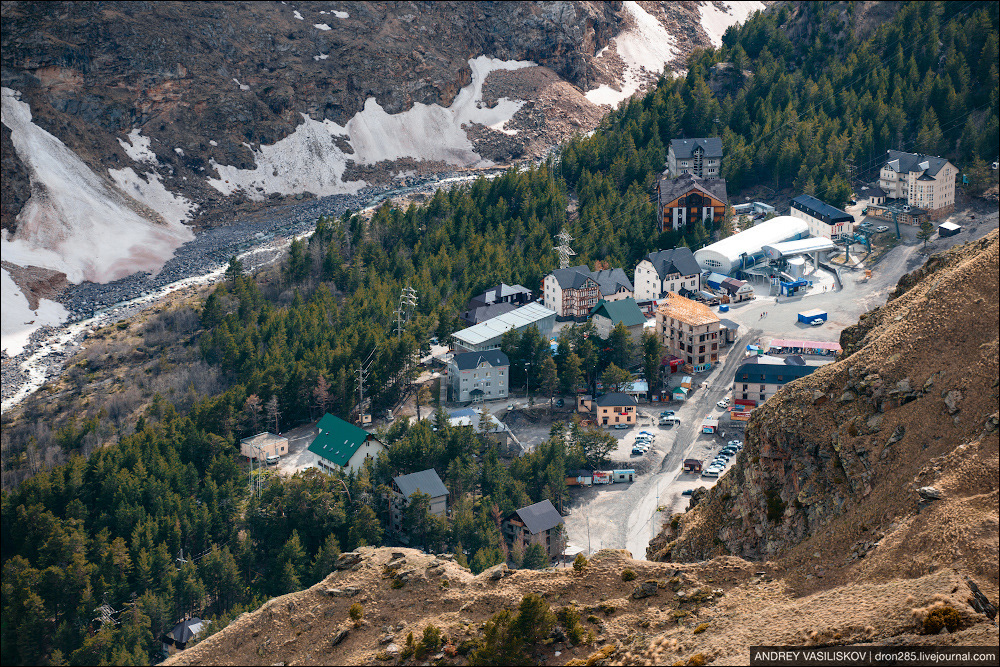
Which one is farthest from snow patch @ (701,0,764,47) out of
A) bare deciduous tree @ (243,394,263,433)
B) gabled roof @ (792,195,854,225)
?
bare deciduous tree @ (243,394,263,433)

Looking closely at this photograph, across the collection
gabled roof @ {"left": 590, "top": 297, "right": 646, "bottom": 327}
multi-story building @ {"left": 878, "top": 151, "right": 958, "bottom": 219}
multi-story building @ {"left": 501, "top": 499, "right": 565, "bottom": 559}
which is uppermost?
multi-story building @ {"left": 878, "top": 151, "right": 958, "bottom": 219}

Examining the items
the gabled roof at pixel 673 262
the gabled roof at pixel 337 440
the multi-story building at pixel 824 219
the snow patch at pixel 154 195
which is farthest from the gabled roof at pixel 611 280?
the snow patch at pixel 154 195

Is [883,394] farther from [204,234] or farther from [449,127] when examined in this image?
[449,127]

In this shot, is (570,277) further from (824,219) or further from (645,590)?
(645,590)

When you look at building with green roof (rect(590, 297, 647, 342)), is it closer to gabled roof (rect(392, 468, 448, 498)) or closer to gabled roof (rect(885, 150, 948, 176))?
gabled roof (rect(392, 468, 448, 498))

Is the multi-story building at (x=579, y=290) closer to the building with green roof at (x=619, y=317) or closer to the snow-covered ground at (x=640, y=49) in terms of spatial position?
the building with green roof at (x=619, y=317)

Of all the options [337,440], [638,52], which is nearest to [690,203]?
[337,440]

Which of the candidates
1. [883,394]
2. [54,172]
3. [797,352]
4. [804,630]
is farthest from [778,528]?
[54,172]

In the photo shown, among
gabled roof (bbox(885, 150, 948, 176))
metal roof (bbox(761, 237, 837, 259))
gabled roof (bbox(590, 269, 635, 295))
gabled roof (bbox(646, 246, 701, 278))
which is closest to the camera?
gabled roof (bbox(590, 269, 635, 295))
